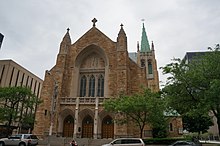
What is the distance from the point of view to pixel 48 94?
28703 mm

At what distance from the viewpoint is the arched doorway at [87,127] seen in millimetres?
27328

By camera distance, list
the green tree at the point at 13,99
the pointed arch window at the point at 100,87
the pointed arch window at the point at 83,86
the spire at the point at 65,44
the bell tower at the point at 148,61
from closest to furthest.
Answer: the green tree at the point at 13,99, the pointed arch window at the point at 100,87, the pointed arch window at the point at 83,86, the spire at the point at 65,44, the bell tower at the point at 148,61

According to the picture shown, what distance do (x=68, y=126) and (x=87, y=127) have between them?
2.78m

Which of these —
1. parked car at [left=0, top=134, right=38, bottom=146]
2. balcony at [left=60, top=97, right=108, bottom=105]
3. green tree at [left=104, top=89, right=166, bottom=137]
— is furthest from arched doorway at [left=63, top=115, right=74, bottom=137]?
green tree at [left=104, top=89, right=166, bottom=137]

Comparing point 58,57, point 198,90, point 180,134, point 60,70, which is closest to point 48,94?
point 60,70

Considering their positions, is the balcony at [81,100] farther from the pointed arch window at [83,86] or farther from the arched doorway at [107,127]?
the arched doorway at [107,127]

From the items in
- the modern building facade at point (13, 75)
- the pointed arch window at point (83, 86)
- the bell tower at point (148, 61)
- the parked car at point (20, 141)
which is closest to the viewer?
the parked car at point (20, 141)

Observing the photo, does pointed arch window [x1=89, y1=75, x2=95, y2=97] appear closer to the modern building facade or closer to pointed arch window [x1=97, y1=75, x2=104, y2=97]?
pointed arch window [x1=97, y1=75, x2=104, y2=97]

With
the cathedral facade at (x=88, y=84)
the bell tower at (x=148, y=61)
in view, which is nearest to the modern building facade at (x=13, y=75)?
the cathedral facade at (x=88, y=84)

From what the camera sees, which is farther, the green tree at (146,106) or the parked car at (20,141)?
the green tree at (146,106)

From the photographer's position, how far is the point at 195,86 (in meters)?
15.7

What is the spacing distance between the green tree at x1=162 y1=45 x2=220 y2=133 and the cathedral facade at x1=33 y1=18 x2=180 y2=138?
31.8 ft

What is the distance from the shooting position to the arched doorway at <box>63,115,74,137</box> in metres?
27.5

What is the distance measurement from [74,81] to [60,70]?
2.76 m
